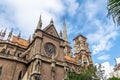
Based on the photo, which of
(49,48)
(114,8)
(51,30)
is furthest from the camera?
(51,30)

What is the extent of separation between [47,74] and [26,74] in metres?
4.21

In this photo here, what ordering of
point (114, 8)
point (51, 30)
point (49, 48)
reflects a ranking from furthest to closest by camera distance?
point (51, 30) < point (49, 48) < point (114, 8)

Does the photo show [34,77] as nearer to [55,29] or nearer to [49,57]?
[49,57]

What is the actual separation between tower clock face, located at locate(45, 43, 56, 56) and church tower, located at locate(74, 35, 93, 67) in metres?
14.4

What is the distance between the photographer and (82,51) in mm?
50281

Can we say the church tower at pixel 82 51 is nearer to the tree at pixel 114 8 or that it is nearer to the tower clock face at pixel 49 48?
the tower clock face at pixel 49 48

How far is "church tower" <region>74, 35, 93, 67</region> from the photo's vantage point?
152 feet

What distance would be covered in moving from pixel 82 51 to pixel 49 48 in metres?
20.4

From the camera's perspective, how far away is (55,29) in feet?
121

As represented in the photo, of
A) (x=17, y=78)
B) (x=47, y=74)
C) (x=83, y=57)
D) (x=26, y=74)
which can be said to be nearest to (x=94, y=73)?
(x=47, y=74)

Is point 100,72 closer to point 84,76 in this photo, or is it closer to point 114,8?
point 84,76

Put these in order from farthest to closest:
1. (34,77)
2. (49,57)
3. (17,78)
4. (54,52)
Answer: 1. (54,52)
2. (49,57)
3. (17,78)
4. (34,77)

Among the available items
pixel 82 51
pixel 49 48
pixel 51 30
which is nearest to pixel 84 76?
pixel 49 48

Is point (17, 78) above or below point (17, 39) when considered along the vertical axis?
below
